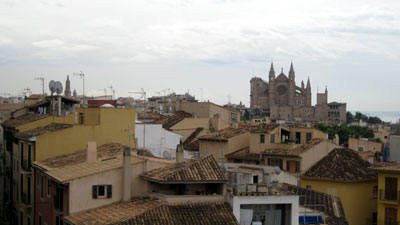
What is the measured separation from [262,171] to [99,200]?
9011mm

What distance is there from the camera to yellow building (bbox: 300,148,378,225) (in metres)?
33.6

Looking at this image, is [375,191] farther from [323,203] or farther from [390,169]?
[323,203]

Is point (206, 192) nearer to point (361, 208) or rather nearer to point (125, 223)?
point (125, 223)

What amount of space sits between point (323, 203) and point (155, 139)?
34.6 ft

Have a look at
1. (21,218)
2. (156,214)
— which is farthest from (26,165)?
(156,214)

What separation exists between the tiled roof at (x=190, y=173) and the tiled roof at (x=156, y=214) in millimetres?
716

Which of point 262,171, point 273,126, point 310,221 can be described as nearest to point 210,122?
point 273,126

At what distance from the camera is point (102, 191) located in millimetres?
18781

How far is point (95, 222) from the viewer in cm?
1695

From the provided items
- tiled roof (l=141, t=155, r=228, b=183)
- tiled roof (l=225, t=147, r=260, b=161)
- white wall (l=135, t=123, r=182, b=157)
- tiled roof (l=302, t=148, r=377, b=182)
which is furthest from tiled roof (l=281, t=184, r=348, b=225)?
tiled roof (l=225, t=147, r=260, b=161)

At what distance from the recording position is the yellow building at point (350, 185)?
3362 centimetres

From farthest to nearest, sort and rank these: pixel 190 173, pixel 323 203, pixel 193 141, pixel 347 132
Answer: pixel 347 132
pixel 193 141
pixel 323 203
pixel 190 173

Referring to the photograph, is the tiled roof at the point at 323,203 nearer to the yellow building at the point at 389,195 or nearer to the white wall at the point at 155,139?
the yellow building at the point at 389,195

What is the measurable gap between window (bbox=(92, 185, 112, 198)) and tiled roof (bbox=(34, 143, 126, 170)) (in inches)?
144
